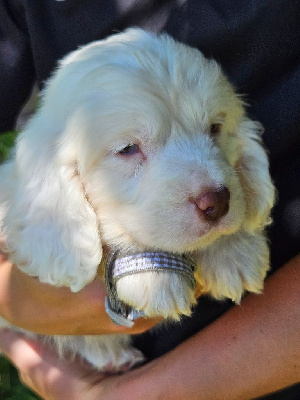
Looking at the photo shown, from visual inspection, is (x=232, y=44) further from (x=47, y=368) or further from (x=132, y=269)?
(x=47, y=368)

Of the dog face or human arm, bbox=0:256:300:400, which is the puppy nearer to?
the dog face

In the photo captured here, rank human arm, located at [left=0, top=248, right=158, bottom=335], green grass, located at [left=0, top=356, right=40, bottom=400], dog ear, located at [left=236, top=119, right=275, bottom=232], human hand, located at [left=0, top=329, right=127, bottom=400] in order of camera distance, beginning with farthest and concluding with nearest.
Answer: green grass, located at [left=0, top=356, right=40, bottom=400] → human hand, located at [left=0, top=329, right=127, bottom=400] → human arm, located at [left=0, top=248, right=158, bottom=335] → dog ear, located at [left=236, top=119, right=275, bottom=232]

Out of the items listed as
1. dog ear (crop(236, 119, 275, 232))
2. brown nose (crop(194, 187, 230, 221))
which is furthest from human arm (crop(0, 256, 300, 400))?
brown nose (crop(194, 187, 230, 221))

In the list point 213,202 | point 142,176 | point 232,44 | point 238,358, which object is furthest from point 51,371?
point 232,44

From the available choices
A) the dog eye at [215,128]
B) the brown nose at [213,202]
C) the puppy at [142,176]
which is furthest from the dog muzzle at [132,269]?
the dog eye at [215,128]

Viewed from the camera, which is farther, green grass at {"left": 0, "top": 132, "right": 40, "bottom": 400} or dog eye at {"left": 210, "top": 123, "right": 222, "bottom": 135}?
green grass at {"left": 0, "top": 132, "right": 40, "bottom": 400}

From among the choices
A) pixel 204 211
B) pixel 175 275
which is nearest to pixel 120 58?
pixel 204 211

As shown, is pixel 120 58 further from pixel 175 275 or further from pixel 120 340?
pixel 120 340
